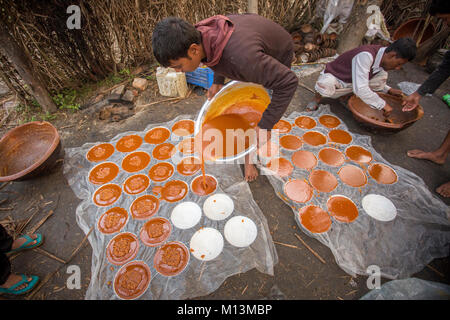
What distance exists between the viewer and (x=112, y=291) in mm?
1537

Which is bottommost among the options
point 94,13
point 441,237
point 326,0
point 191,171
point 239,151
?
point 441,237

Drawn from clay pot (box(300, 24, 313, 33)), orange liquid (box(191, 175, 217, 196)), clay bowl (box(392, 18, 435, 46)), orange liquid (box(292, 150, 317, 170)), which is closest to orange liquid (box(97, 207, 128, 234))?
orange liquid (box(191, 175, 217, 196))

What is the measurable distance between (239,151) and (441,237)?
1819mm

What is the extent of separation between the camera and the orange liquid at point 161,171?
2195 mm

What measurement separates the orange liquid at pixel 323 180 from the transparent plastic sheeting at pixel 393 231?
5 centimetres

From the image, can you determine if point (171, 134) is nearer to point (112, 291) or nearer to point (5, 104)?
point (112, 291)

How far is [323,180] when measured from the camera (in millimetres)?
2127

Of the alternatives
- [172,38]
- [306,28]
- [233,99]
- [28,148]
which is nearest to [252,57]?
[172,38]

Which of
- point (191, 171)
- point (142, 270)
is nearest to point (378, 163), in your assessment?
point (191, 171)

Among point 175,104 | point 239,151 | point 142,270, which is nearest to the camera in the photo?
point 142,270

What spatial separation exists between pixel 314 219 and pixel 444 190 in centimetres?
135

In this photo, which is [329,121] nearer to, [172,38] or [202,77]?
[202,77]

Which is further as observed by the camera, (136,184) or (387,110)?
(387,110)
